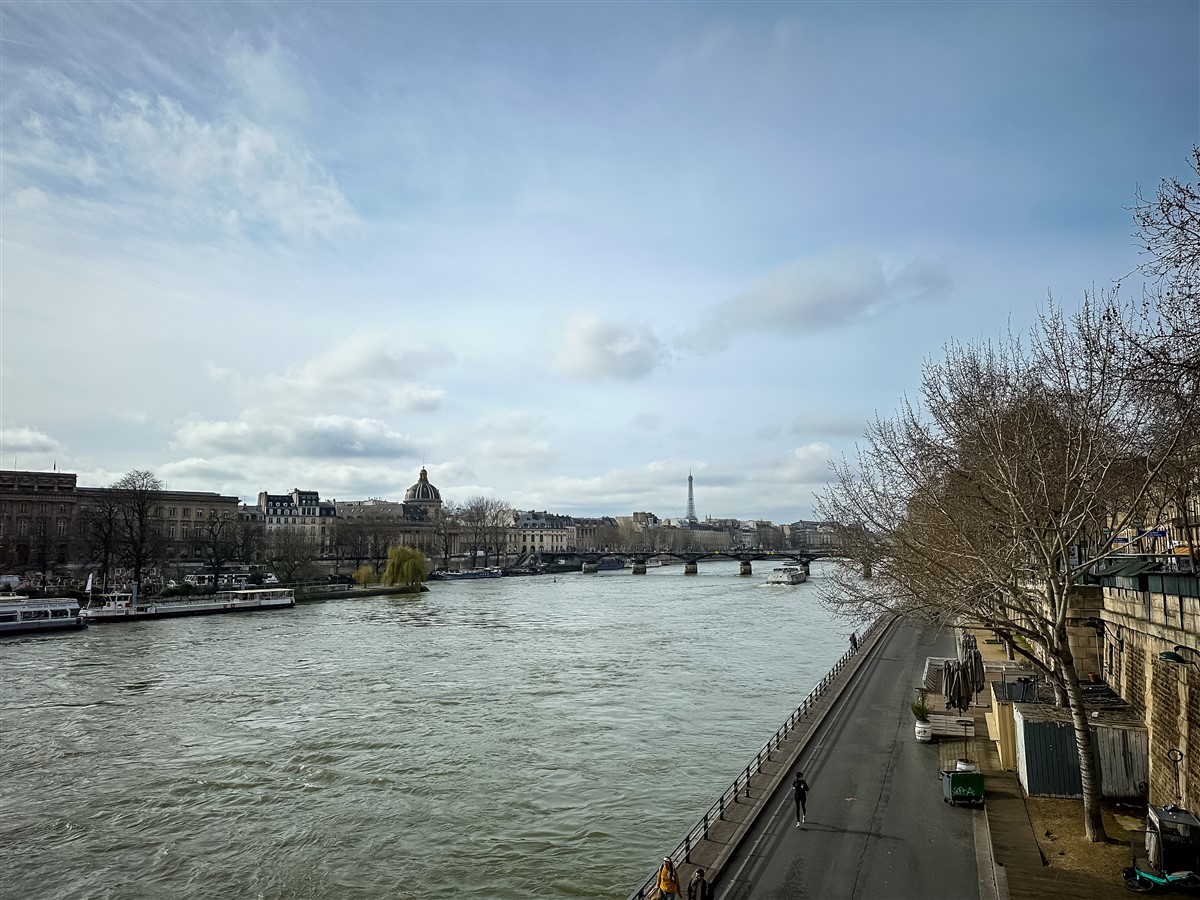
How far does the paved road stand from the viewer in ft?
46.2

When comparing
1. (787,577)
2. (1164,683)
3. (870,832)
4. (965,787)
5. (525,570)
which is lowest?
(525,570)

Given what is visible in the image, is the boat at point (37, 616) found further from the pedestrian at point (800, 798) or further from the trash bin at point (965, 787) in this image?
the trash bin at point (965, 787)

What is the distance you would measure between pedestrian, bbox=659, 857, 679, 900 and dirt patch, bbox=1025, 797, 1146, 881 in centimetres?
731

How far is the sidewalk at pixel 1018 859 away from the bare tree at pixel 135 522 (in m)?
76.8

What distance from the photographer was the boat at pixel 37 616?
55594 millimetres

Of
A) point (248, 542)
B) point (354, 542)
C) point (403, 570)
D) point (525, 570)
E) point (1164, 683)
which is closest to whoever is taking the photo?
point (1164, 683)

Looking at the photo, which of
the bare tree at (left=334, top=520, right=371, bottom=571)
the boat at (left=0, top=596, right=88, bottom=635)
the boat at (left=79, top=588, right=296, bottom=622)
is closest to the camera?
the boat at (left=0, top=596, right=88, bottom=635)

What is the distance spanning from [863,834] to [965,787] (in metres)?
3.29

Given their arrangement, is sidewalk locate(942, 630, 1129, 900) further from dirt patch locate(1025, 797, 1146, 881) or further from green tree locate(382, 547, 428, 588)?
green tree locate(382, 547, 428, 588)

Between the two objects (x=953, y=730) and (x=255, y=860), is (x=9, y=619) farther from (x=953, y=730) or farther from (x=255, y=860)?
(x=953, y=730)

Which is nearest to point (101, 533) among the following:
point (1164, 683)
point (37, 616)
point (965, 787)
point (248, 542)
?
point (248, 542)

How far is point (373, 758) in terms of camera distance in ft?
83.0

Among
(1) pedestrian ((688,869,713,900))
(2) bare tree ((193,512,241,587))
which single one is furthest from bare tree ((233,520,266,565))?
(1) pedestrian ((688,869,713,900))

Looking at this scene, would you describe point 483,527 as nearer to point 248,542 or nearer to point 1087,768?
point 248,542
